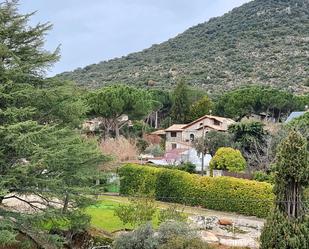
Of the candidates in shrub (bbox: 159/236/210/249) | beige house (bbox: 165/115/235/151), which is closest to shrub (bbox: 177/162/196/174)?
beige house (bbox: 165/115/235/151)

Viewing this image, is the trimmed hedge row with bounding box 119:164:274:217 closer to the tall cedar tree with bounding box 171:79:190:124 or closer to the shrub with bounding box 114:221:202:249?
the shrub with bounding box 114:221:202:249

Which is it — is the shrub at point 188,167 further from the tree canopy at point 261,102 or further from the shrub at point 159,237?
the shrub at point 159,237

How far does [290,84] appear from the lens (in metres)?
77.6

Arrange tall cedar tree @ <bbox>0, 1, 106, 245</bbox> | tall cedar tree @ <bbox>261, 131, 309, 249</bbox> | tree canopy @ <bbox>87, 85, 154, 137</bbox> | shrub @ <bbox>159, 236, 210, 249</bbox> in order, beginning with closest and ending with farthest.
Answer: tall cedar tree @ <bbox>261, 131, 309, 249</bbox> < shrub @ <bbox>159, 236, 210, 249</bbox> < tall cedar tree @ <bbox>0, 1, 106, 245</bbox> < tree canopy @ <bbox>87, 85, 154, 137</bbox>

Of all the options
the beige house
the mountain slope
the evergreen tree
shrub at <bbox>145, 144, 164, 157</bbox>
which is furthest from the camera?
the mountain slope

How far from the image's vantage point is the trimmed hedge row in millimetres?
28891

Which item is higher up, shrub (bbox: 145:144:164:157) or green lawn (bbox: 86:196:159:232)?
shrub (bbox: 145:144:164:157)

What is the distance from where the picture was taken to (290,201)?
15.0 metres

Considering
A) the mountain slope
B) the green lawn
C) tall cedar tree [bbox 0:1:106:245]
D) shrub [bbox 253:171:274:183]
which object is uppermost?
the mountain slope

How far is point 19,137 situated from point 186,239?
6405 mm

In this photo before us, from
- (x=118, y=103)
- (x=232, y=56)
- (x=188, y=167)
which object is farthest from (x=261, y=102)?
(x=232, y=56)

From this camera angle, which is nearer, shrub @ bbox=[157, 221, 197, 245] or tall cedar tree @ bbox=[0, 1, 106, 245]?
shrub @ bbox=[157, 221, 197, 245]

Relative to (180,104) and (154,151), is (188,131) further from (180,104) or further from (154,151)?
(154,151)

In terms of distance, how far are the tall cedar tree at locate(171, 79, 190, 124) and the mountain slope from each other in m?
15.6
